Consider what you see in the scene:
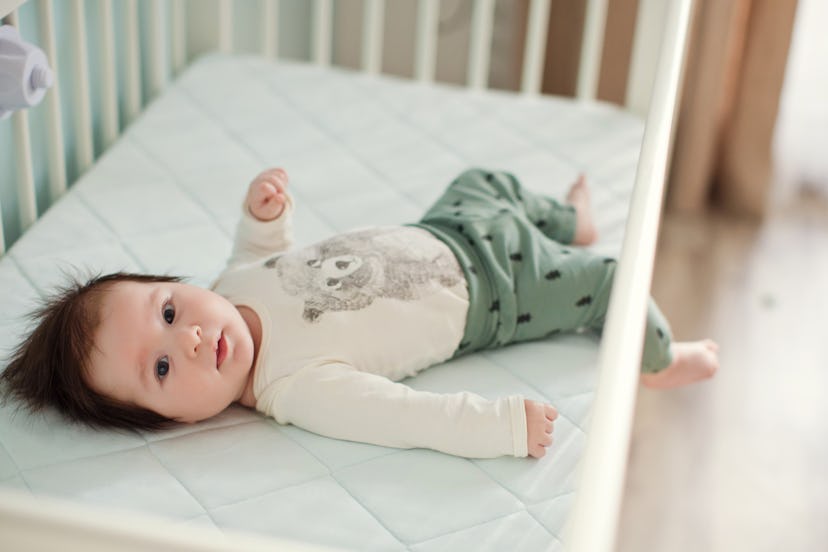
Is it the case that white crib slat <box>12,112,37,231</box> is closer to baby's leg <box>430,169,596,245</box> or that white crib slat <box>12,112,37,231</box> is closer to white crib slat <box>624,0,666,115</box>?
baby's leg <box>430,169,596,245</box>

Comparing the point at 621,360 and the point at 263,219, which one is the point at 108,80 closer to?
the point at 263,219

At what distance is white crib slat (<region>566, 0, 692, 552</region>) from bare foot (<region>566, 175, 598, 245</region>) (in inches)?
14.2

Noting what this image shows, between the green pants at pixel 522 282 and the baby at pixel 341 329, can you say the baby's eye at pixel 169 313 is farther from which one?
the green pants at pixel 522 282

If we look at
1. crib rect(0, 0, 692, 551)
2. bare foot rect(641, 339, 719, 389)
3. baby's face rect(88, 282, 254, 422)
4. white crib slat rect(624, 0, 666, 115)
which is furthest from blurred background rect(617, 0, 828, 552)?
baby's face rect(88, 282, 254, 422)

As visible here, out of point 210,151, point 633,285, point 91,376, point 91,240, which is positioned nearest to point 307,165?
point 210,151

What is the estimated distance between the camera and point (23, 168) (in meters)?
1.29

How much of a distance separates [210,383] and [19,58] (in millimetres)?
381

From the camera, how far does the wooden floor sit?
1671 mm

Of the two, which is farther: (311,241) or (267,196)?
(311,241)

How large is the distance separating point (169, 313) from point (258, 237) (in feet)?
0.71

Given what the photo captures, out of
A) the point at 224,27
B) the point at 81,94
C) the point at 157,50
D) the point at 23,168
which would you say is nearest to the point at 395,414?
the point at 23,168

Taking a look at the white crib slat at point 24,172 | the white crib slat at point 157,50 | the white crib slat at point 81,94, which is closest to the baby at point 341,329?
the white crib slat at point 24,172

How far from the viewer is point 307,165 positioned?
154cm

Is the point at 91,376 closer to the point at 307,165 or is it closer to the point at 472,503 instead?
the point at 472,503
